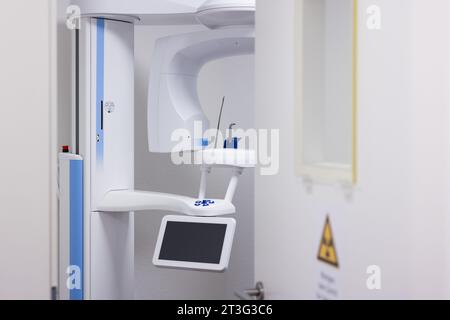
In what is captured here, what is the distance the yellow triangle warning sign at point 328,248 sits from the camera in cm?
142

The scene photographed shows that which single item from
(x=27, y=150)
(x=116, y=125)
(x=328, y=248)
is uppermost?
(x=116, y=125)

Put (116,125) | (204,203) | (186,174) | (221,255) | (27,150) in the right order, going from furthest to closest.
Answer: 1. (186,174)
2. (116,125)
3. (204,203)
4. (221,255)
5. (27,150)

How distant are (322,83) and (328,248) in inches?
15.5

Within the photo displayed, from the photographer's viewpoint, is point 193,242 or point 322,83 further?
point 193,242

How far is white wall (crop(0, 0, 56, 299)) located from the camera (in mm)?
1725

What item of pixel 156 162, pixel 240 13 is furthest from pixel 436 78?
pixel 156 162

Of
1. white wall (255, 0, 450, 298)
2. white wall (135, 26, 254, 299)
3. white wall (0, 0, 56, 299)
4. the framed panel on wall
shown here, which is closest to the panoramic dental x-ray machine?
white wall (135, 26, 254, 299)

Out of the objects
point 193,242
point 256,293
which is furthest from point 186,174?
point 256,293

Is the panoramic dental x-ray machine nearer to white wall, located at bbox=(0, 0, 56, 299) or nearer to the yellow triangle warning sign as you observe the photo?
white wall, located at bbox=(0, 0, 56, 299)

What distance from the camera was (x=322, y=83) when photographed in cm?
153

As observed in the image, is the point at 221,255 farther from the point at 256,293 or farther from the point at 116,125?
the point at 116,125

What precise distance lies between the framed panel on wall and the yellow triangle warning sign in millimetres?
117

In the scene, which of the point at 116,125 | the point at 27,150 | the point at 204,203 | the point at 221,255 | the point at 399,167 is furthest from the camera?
the point at 116,125

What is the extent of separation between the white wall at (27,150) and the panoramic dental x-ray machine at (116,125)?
0.99m
